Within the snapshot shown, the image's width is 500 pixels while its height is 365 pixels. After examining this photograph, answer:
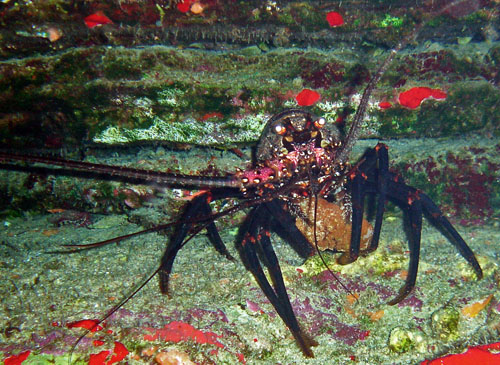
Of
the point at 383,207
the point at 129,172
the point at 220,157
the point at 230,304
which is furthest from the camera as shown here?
the point at 220,157

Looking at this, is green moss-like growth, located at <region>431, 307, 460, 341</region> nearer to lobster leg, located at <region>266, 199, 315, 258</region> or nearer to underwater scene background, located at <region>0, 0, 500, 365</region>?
underwater scene background, located at <region>0, 0, 500, 365</region>

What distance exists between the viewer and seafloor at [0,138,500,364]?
2297mm

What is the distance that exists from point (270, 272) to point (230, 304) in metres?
0.54

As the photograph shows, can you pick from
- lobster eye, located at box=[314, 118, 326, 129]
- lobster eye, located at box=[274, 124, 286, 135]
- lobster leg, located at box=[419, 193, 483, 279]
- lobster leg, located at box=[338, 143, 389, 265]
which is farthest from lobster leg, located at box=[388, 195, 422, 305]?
lobster eye, located at box=[274, 124, 286, 135]

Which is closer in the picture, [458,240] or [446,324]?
[446,324]

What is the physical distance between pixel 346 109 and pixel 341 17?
5.91 ft

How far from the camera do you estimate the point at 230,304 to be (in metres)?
2.83

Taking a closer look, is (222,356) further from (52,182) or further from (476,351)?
(52,182)

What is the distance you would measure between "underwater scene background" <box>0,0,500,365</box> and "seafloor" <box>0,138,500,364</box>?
0.05 ft

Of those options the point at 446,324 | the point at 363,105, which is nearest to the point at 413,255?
the point at 446,324

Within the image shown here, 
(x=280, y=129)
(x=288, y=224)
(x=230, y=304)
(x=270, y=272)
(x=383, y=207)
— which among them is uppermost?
(x=280, y=129)

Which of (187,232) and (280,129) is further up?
(280,129)

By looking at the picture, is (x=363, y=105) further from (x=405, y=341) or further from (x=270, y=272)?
(x=405, y=341)

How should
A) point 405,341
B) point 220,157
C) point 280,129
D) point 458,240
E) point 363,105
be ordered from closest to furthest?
1. point 405,341
2. point 363,105
3. point 280,129
4. point 458,240
5. point 220,157
